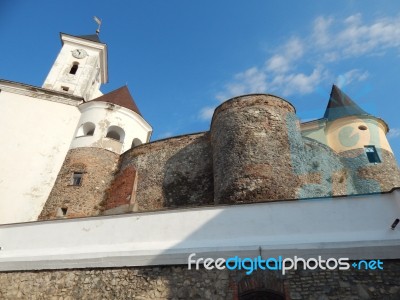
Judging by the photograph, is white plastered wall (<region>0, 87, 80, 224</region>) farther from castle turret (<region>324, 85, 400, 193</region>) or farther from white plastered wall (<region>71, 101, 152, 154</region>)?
castle turret (<region>324, 85, 400, 193</region>)

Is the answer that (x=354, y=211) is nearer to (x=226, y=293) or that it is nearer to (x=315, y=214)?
(x=315, y=214)

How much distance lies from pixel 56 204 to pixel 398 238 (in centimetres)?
1220

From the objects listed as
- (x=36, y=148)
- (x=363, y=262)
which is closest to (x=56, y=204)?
(x=36, y=148)

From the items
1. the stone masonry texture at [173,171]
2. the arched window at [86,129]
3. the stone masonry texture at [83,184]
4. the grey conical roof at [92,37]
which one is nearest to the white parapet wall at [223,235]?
the stone masonry texture at [173,171]

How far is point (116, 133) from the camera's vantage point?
16719mm

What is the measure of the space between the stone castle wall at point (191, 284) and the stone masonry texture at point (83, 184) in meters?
5.43

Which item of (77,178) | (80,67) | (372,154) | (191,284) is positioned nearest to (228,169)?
(191,284)

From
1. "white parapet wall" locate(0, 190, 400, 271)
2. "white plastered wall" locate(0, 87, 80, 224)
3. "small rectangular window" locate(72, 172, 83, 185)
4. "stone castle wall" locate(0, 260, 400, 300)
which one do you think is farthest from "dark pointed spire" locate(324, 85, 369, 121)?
"white plastered wall" locate(0, 87, 80, 224)

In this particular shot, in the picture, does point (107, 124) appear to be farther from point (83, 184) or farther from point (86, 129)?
point (83, 184)

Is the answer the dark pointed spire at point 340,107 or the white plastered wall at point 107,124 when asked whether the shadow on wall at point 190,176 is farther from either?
the dark pointed spire at point 340,107

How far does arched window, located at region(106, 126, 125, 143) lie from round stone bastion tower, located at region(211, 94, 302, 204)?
5589 mm

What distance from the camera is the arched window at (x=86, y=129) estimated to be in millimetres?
15494

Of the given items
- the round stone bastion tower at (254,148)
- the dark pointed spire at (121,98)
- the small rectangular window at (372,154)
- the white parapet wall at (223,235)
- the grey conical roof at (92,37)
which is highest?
the grey conical roof at (92,37)

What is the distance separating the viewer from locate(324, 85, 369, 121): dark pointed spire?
16.7 metres
